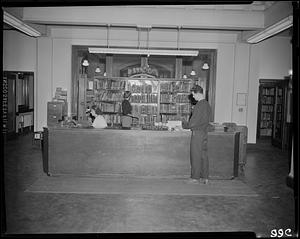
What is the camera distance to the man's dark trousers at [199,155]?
674cm

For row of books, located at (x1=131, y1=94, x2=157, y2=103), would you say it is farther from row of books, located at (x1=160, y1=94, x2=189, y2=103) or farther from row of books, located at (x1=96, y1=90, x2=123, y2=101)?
row of books, located at (x1=96, y1=90, x2=123, y2=101)

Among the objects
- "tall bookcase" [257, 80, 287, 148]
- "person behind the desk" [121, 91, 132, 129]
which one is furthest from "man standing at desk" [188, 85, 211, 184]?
"tall bookcase" [257, 80, 287, 148]

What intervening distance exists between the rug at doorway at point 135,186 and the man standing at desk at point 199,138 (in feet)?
0.82

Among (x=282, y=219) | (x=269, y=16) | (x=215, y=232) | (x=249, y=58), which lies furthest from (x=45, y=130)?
(x=249, y=58)

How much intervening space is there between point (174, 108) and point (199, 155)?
5.12 m

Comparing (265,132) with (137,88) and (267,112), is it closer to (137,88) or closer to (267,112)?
(267,112)

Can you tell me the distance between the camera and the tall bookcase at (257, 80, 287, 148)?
479 inches

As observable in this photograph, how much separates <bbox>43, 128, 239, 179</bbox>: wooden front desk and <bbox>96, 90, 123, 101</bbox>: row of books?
182 inches

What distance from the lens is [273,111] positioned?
1326 cm

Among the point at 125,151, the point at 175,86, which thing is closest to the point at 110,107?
the point at 175,86

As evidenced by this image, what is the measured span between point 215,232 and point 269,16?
20.0 ft

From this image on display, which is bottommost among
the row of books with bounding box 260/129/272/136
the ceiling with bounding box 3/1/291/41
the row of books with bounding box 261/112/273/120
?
the row of books with bounding box 260/129/272/136

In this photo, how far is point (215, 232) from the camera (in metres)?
4.32

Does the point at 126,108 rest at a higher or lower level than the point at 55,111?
higher
